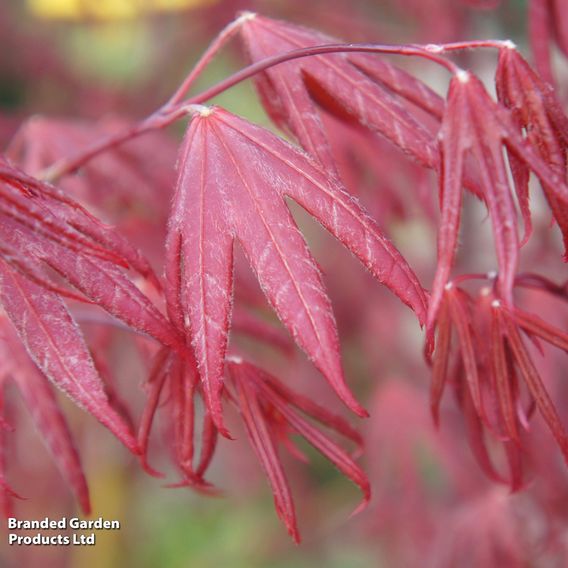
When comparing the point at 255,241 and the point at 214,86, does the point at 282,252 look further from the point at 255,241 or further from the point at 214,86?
the point at 214,86

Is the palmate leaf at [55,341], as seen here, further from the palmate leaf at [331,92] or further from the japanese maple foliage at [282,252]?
the palmate leaf at [331,92]

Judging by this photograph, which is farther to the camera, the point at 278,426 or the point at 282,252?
the point at 278,426

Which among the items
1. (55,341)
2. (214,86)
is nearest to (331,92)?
(214,86)

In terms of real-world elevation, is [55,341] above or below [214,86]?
below

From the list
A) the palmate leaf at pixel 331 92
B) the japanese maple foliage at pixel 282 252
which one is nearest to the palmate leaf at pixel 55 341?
the japanese maple foliage at pixel 282 252

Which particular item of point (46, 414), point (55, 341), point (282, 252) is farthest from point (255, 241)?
point (46, 414)

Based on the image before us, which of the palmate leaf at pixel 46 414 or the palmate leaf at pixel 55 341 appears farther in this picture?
the palmate leaf at pixel 46 414

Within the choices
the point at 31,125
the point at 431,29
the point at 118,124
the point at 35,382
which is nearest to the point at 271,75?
the point at 35,382

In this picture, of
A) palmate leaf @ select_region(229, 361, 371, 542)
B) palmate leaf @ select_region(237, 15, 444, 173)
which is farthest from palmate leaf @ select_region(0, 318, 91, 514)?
palmate leaf @ select_region(237, 15, 444, 173)

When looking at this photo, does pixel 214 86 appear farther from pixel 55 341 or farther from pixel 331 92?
pixel 55 341
